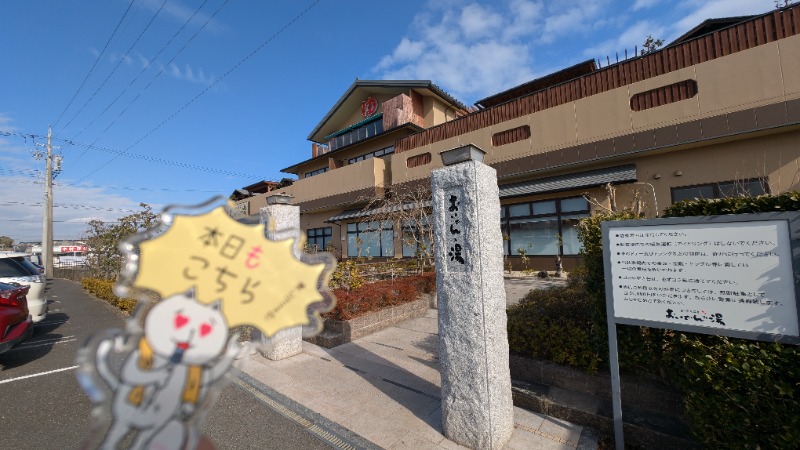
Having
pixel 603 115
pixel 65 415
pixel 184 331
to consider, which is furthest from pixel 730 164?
pixel 65 415

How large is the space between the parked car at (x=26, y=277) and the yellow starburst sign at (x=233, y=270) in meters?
9.53

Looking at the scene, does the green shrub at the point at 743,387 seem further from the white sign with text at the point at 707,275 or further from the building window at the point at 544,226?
the building window at the point at 544,226

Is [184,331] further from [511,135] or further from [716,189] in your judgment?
[511,135]

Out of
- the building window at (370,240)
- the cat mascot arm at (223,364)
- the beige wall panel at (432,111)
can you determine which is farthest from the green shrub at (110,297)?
the beige wall panel at (432,111)

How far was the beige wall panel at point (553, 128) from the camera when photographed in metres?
13.1

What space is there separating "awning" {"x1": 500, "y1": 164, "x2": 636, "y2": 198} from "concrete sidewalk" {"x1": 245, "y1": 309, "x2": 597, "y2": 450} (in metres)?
8.97

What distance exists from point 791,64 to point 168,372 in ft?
49.6

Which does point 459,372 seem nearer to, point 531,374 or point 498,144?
point 531,374

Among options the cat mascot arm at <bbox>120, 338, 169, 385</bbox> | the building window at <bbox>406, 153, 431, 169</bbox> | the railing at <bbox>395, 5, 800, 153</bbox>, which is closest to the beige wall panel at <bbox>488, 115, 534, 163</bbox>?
the railing at <bbox>395, 5, 800, 153</bbox>

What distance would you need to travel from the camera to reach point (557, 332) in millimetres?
4223

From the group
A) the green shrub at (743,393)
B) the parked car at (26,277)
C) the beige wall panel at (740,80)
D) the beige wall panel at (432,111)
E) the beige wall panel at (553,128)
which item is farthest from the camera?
the beige wall panel at (432,111)

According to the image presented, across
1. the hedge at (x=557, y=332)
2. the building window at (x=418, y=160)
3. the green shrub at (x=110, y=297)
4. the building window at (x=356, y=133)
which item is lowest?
the green shrub at (x=110, y=297)

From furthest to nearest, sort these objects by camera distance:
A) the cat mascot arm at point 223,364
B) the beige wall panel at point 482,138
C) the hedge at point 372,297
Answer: the beige wall panel at point 482,138 < the hedge at point 372,297 < the cat mascot arm at point 223,364

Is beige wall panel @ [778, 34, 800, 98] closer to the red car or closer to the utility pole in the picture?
the red car
